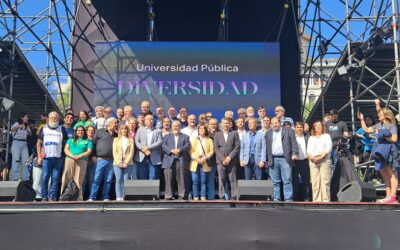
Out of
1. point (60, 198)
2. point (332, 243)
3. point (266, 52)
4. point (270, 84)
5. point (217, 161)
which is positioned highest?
point (266, 52)

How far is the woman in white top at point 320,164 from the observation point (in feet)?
26.0

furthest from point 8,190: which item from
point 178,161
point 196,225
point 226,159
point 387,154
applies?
point 387,154

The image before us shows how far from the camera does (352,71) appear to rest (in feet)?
38.4

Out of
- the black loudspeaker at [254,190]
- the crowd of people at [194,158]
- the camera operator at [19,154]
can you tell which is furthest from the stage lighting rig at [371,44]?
the camera operator at [19,154]

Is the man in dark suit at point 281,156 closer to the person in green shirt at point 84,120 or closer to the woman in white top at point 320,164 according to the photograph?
the woman in white top at point 320,164

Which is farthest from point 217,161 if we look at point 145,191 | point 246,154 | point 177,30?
point 177,30

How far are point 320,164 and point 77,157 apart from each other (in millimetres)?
3838

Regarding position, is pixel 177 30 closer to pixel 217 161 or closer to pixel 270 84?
pixel 270 84

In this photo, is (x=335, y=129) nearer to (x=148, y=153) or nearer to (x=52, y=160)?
(x=148, y=153)

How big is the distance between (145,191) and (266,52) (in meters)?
6.91

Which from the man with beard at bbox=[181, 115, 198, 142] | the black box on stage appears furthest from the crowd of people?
the black box on stage

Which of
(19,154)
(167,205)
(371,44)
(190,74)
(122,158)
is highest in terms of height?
(371,44)

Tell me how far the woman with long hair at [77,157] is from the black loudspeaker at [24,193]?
486 mm

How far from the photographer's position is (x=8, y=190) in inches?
286
